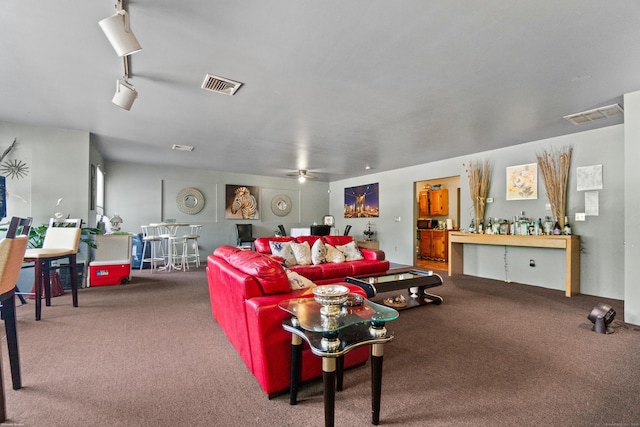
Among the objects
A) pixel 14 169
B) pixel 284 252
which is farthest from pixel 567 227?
pixel 14 169

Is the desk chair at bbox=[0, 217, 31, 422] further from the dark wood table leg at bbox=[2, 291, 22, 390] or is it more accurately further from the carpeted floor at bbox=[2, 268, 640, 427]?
the carpeted floor at bbox=[2, 268, 640, 427]

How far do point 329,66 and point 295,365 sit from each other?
2383 mm

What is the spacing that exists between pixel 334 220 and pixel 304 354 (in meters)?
7.95

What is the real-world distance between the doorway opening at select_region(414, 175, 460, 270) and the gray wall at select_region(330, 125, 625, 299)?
4.34 feet

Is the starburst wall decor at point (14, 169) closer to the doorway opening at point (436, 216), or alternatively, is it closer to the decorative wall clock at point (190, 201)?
the decorative wall clock at point (190, 201)

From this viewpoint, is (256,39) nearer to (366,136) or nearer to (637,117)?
(366,136)

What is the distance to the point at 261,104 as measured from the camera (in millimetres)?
3455

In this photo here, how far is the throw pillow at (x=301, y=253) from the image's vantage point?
457 cm

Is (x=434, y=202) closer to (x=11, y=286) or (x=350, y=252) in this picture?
(x=350, y=252)

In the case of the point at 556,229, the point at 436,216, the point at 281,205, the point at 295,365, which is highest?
the point at 281,205

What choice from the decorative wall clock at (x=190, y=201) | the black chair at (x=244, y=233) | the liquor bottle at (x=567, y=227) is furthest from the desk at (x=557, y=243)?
the decorative wall clock at (x=190, y=201)

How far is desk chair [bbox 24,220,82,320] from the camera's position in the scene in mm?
3195

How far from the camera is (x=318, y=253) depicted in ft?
15.3

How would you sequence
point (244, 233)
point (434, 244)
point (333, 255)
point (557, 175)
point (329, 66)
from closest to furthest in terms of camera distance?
point (329, 66) → point (557, 175) → point (333, 255) → point (244, 233) → point (434, 244)
